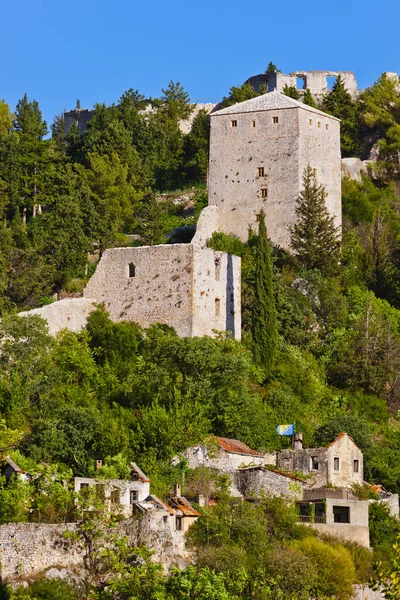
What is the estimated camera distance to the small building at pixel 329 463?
41438 millimetres

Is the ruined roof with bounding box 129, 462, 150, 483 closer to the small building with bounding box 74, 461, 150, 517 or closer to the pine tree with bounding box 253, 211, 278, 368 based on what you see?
the small building with bounding box 74, 461, 150, 517

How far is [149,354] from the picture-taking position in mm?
45188

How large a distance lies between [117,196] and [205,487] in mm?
21978

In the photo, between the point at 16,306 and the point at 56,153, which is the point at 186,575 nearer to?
the point at 16,306

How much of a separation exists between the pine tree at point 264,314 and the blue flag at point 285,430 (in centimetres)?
404

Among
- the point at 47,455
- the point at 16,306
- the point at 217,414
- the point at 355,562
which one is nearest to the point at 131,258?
the point at 16,306

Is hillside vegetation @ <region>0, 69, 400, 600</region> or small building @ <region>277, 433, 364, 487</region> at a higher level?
hillside vegetation @ <region>0, 69, 400, 600</region>

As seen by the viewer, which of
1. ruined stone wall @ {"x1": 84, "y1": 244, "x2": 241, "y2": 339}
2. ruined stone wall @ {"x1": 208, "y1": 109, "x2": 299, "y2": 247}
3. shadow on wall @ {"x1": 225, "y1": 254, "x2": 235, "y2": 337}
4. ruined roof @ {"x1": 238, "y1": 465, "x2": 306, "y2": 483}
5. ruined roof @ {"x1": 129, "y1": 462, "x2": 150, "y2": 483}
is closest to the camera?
ruined roof @ {"x1": 129, "y1": 462, "x2": 150, "y2": 483}

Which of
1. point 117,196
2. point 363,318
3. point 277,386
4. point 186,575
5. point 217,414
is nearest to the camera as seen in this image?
point 186,575

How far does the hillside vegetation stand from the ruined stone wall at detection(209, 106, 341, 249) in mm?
903

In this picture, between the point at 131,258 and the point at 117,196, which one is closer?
the point at 131,258

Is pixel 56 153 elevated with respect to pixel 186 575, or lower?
elevated

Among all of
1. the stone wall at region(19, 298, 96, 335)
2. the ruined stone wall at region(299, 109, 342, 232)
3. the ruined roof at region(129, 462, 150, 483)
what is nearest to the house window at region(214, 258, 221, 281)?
the stone wall at region(19, 298, 96, 335)

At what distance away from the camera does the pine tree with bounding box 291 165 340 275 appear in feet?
177
